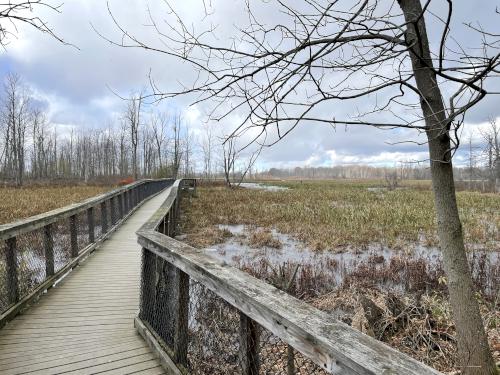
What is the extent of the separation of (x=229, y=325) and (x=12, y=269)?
9.93 ft

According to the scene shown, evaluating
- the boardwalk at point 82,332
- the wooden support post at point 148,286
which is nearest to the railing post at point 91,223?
the boardwalk at point 82,332

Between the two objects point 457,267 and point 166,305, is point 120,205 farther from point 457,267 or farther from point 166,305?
point 457,267

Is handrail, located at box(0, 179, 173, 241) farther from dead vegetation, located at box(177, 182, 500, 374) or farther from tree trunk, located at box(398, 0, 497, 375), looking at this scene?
tree trunk, located at box(398, 0, 497, 375)

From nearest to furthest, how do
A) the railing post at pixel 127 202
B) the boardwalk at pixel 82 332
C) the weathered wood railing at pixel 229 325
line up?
the weathered wood railing at pixel 229 325, the boardwalk at pixel 82 332, the railing post at pixel 127 202

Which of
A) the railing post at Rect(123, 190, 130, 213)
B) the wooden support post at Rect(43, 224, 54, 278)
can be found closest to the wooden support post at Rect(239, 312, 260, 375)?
the wooden support post at Rect(43, 224, 54, 278)

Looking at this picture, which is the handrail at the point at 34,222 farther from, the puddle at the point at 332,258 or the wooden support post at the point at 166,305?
the puddle at the point at 332,258

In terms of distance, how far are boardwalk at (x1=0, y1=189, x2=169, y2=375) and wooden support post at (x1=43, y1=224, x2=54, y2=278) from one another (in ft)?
0.85

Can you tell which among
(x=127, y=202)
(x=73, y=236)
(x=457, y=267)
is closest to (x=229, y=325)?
(x=457, y=267)

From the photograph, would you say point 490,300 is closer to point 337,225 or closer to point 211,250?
point 211,250

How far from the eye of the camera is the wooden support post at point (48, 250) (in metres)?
5.60

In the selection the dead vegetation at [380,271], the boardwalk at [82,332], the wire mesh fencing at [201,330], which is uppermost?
the wire mesh fencing at [201,330]

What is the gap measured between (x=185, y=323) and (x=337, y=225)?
13.7 metres

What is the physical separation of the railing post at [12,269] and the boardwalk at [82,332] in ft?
0.89

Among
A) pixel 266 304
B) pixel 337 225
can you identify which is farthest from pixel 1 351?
pixel 337 225
